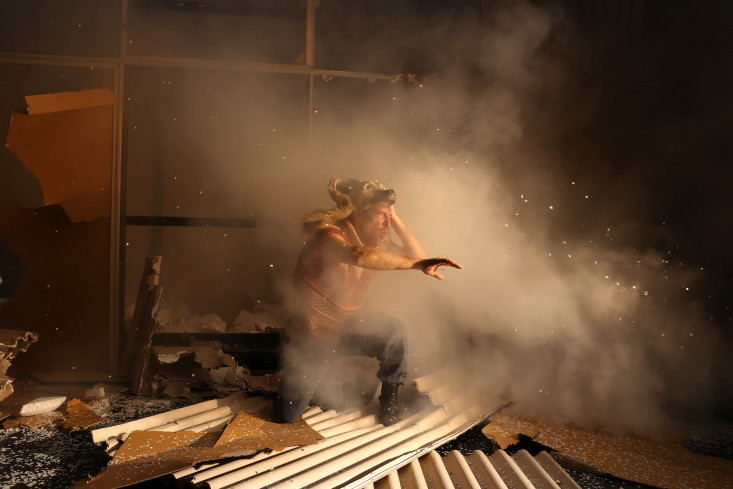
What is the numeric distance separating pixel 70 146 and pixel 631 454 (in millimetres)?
3981

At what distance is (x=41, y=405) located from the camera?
3.28 metres

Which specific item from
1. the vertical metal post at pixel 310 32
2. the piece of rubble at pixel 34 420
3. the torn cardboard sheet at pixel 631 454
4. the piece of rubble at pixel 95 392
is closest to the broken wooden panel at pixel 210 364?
the piece of rubble at pixel 95 392

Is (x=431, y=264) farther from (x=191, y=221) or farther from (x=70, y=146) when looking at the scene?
(x=70, y=146)

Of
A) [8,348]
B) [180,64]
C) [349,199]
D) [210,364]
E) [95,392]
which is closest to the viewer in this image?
[349,199]

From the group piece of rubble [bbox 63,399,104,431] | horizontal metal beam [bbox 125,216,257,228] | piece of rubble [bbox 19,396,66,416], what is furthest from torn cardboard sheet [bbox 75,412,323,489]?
horizontal metal beam [bbox 125,216,257,228]

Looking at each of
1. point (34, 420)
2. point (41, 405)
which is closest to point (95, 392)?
point (41, 405)

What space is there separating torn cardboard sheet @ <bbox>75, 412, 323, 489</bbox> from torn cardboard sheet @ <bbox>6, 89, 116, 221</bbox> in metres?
1.96

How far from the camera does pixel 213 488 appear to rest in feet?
6.98

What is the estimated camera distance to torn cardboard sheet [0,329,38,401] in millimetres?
3309

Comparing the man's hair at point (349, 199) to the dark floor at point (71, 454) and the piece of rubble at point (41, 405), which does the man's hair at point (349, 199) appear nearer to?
the dark floor at point (71, 454)

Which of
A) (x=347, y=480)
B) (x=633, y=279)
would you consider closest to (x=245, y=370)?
(x=347, y=480)

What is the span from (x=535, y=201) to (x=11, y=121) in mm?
3697

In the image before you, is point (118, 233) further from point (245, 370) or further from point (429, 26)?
point (429, 26)

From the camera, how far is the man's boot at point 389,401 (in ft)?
10.2
